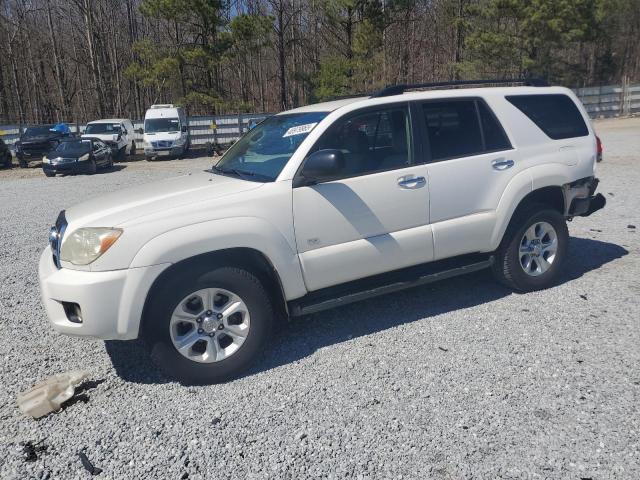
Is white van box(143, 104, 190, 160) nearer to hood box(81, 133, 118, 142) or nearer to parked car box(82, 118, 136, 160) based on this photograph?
parked car box(82, 118, 136, 160)

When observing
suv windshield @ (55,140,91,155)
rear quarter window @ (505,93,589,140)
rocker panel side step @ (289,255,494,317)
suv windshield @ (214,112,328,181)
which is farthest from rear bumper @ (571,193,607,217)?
suv windshield @ (55,140,91,155)

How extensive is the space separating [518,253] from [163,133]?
21.5m

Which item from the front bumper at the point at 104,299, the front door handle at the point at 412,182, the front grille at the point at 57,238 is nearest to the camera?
the front bumper at the point at 104,299

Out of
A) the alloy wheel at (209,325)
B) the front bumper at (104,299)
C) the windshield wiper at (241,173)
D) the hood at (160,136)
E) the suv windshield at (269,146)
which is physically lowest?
the alloy wheel at (209,325)

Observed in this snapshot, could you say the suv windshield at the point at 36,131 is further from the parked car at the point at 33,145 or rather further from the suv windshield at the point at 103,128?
the suv windshield at the point at 103,128

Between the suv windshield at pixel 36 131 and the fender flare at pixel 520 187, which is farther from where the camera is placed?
the suv windshield at pixel 36 131

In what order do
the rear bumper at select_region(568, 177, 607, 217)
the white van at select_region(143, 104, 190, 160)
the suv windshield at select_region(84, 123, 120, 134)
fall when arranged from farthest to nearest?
the suv windshield at select_region(84, 123, 120, 134)
the white van at select_region(143, 104, 190, 160)
the rear bumper at select_region(568, 177, 607, 217)

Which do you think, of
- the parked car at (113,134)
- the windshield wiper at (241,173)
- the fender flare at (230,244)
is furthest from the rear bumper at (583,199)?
the parked car at (113,134)

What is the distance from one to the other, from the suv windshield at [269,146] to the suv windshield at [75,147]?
51.6 feet

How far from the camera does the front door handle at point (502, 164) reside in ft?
14.9

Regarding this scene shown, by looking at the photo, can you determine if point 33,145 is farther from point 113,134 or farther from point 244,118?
point 244,118

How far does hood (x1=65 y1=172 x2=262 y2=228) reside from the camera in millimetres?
3479

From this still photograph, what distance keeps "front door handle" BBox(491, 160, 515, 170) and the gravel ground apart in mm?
1192

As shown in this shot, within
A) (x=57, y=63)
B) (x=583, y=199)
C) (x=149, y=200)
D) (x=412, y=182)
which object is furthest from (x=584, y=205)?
(x=57, y=63)
